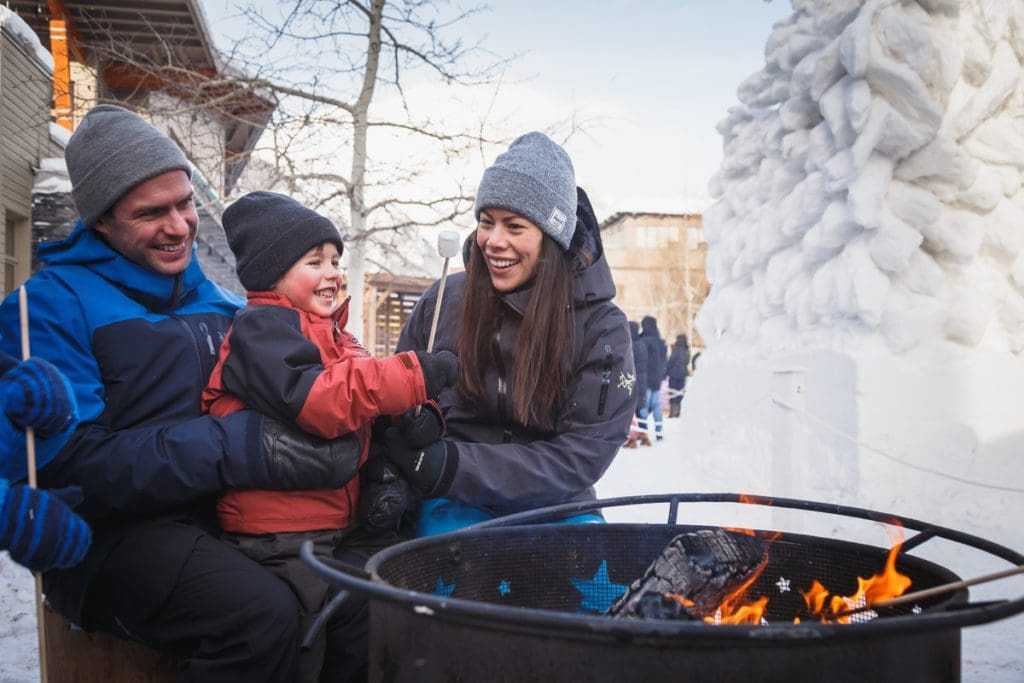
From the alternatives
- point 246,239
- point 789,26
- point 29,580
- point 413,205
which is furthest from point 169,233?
point 413,205

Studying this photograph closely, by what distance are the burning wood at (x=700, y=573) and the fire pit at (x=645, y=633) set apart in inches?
9.1

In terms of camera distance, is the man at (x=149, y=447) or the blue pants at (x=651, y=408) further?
the blue pants at (x=651, y=408)

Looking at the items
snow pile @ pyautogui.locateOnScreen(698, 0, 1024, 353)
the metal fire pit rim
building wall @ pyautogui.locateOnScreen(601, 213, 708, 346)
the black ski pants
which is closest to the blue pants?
snow pile @ pyautogui.locateOnScreen(698, 0, 1024, 353)

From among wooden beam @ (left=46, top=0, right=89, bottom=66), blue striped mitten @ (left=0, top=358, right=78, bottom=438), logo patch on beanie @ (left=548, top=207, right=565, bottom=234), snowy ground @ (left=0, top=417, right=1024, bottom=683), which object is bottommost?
snowy ground @ (left=0, top=417, right=1024, bottom=683)

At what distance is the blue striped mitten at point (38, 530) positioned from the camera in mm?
1770

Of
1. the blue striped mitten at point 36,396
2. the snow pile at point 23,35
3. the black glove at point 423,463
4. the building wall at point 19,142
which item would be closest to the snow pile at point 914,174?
the black glove at point 423,463

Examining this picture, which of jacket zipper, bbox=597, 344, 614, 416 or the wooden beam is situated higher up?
the wooden beam

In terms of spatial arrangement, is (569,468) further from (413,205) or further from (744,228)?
(413,205)

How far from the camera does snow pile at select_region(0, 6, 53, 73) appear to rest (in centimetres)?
796

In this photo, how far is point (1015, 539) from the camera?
210 inches

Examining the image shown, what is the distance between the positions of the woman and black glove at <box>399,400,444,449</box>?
0.11 metres

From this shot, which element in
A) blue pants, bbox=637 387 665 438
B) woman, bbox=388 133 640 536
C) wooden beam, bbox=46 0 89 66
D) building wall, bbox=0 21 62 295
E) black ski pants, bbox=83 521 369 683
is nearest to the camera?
black ski pants, bbox=83 521 369 683

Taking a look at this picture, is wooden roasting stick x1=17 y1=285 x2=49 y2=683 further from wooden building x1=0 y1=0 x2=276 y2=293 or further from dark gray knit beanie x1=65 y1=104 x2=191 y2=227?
wooden building x1=0 y1=0 x2=276 y2=293

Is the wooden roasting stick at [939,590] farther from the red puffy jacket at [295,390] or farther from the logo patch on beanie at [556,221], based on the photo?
the logo patch on beanie at [556,221]
